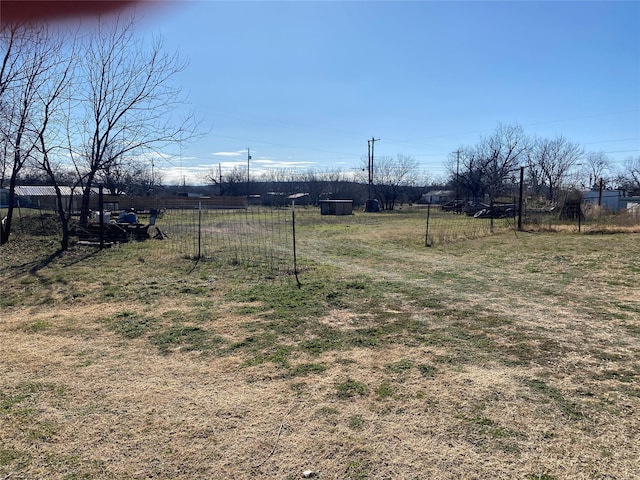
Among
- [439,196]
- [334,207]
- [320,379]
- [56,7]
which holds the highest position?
[439,196]

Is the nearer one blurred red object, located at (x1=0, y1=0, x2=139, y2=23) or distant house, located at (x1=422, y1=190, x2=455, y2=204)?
blurred red object, located at (x1=0, y1=0, x2=139, y2=23)

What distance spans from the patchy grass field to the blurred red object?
8.65 ft

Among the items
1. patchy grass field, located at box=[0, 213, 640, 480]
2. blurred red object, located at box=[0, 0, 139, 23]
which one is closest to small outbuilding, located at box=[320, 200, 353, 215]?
patchy grass field, located at box=[0, 213, 640, 480]

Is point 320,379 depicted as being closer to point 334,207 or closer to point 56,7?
point 56,7

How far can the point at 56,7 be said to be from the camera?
2.50 meters

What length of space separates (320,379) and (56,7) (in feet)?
10.5

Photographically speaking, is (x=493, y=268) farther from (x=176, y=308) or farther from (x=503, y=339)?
(x=176, y=308)

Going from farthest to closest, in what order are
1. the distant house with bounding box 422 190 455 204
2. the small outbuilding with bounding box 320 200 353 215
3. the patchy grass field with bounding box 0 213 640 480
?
the distant house with bounding box 422 190 455 204
the small outbuilding with bounding box 320 200 353 215
the patchy grass field with bounding box 0 213 640 480

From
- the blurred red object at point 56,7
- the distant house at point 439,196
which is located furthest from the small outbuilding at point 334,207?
the blurred red object at point 56,7

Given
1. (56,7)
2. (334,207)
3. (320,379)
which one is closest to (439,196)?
(334,207)

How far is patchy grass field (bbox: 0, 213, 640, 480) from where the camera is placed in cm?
232

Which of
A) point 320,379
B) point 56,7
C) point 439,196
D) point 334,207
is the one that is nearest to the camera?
point 56,7

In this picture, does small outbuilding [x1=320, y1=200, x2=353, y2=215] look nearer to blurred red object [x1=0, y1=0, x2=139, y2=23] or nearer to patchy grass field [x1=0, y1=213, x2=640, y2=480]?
patchy grass field [x1=0, y1=213, x2=640, y2=480]

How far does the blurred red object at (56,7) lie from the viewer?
244cm
